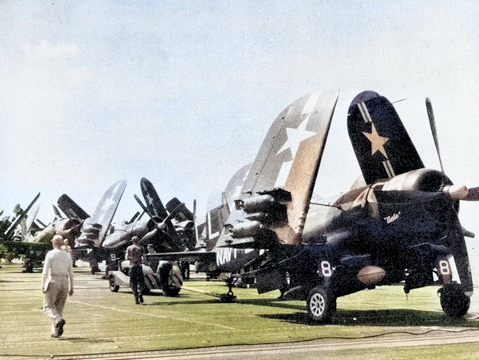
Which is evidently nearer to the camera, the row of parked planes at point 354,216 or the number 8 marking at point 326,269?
the row of parked planes at point 354,216

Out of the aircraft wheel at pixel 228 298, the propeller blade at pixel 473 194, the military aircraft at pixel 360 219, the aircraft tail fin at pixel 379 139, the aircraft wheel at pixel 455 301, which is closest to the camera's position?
the military aircraft at pixel 360 219

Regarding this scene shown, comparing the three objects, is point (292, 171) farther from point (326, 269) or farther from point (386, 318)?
point (386, 318)

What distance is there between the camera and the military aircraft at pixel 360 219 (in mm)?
11977

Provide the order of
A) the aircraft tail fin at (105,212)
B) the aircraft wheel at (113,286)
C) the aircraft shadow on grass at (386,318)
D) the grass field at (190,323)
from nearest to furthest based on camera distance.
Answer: the grass field at (190,323)
the aircraft shadow on grass at (386,318)
the aircraft tail fin at (105,212)
the aircraft wheel at (113,286)

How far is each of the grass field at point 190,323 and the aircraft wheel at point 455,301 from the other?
259mm

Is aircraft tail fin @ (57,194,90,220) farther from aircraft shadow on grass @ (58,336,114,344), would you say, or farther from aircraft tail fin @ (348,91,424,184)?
aircraft shadow on grass @ (58,336,114,344)

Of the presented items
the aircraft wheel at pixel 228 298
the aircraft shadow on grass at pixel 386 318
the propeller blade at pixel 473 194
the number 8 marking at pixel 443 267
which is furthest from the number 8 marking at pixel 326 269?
the aircraft wheel at pixel 228 298

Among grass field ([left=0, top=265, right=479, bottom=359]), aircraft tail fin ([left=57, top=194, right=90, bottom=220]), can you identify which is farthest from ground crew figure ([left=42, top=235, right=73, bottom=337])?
aircraft tail fin ([left=57, top=194, right=90, bottom=220])

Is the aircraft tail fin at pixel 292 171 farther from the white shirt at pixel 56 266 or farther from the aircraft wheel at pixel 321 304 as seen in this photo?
the white shirt at pixel 56 266

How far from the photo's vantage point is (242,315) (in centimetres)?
1369

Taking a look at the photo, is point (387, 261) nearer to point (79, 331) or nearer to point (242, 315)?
point (242, 315)

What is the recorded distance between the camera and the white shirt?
9.14 meters

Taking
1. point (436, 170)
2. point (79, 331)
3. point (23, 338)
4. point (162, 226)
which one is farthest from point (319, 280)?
point (162, 226)

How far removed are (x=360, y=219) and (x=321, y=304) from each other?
218 centimetres
